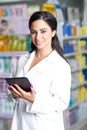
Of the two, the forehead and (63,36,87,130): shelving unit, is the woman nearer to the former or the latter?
the forehead

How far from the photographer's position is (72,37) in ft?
16.4

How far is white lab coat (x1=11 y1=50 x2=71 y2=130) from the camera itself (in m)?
1.78

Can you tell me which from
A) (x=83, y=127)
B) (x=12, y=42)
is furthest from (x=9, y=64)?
(x=83, y=127)

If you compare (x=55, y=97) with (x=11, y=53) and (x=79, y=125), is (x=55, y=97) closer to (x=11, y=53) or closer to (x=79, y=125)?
(x=11, y=53)

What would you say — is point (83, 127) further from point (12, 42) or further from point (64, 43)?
point (12, 42)

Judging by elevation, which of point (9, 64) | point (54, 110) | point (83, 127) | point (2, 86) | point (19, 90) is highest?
point (19, 90)

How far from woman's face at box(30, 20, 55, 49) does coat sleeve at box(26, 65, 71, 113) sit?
0.68ft

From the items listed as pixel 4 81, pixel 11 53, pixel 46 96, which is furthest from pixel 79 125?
pixel 46 96

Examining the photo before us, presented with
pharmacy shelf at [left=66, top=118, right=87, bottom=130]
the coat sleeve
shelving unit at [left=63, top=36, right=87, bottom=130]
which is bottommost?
pharmacy shelf at [left=66, top=118, right=87, bottom=130]

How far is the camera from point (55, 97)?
179cm

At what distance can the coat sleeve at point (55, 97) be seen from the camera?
69.6 inches

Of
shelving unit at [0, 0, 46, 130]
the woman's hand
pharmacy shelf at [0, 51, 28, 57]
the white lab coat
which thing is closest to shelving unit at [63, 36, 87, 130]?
shelving unit at [0, 0, 46, 130]

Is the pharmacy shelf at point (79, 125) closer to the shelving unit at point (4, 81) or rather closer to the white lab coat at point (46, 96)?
the shelving unit at point (4, 81)

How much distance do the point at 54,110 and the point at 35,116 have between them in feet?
0.43
